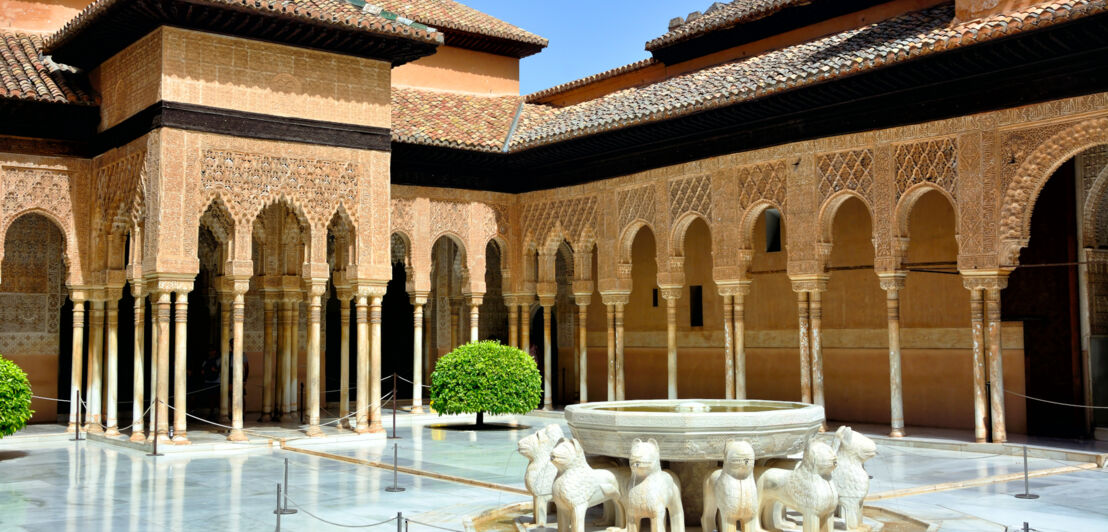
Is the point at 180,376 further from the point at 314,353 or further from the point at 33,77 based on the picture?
the point at 33,77

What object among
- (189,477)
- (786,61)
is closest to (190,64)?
(189,477)

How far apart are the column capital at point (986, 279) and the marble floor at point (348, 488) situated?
6.55ft

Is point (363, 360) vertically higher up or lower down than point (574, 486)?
higher up

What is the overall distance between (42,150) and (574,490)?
11795 mm

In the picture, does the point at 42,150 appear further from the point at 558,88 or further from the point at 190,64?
the point at 558,88

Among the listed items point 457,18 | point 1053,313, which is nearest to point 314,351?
point 457,18

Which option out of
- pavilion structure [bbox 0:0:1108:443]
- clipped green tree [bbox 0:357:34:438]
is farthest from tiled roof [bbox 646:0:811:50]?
clipped green tree [bbox 0:357:34:438]

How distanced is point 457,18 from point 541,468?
1594 centimetres

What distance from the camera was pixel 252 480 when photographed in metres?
11.0

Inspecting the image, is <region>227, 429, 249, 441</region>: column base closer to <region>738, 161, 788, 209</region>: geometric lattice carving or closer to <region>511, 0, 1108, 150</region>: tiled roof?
<region>511, 0, 1108, 150</region>: tiled roof

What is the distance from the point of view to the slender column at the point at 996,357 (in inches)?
494

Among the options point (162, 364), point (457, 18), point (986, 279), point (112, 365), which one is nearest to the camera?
point (986, 279)

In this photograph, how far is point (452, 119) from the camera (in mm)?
19500

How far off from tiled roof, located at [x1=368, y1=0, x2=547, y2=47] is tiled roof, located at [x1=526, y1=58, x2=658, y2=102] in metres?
1.05
